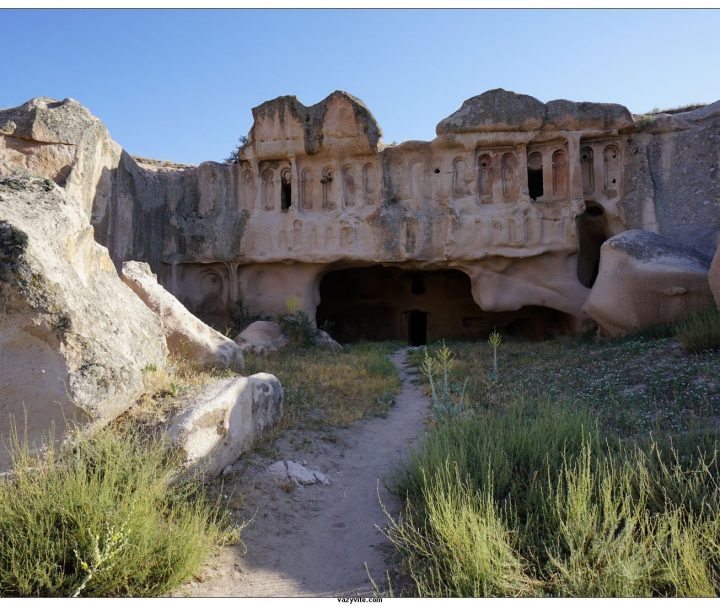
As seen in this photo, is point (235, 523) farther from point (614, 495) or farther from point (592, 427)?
point (592, 427)

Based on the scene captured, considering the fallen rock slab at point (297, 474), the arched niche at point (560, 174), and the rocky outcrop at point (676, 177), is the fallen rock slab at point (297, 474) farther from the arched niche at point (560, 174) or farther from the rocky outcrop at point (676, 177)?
the arched niche at point (560, 174)

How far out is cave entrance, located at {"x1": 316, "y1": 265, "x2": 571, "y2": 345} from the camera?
17875mm

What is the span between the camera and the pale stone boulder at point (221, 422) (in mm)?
4184

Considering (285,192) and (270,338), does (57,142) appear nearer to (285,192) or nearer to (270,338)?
(270,338)

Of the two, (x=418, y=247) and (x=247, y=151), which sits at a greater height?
(x=247, y=151)

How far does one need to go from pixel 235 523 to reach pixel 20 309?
208 cm

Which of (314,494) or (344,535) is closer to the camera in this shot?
(344,535)

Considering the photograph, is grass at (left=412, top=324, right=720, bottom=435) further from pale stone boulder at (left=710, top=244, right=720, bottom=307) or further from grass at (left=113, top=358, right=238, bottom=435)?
grass at (left=113, top=358, right=238, bottom=435)

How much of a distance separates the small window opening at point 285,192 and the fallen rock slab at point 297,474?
10.6m

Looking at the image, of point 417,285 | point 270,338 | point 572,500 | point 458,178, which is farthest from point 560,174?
point 572,500

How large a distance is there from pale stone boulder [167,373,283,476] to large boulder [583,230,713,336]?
24.1 ft

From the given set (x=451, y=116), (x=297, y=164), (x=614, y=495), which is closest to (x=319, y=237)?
(x=297, y=164)

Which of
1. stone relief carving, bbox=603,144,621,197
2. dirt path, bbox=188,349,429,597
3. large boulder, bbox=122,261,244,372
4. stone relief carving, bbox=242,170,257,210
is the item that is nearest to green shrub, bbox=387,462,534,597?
dirt path, bbox=188,349,429,597
